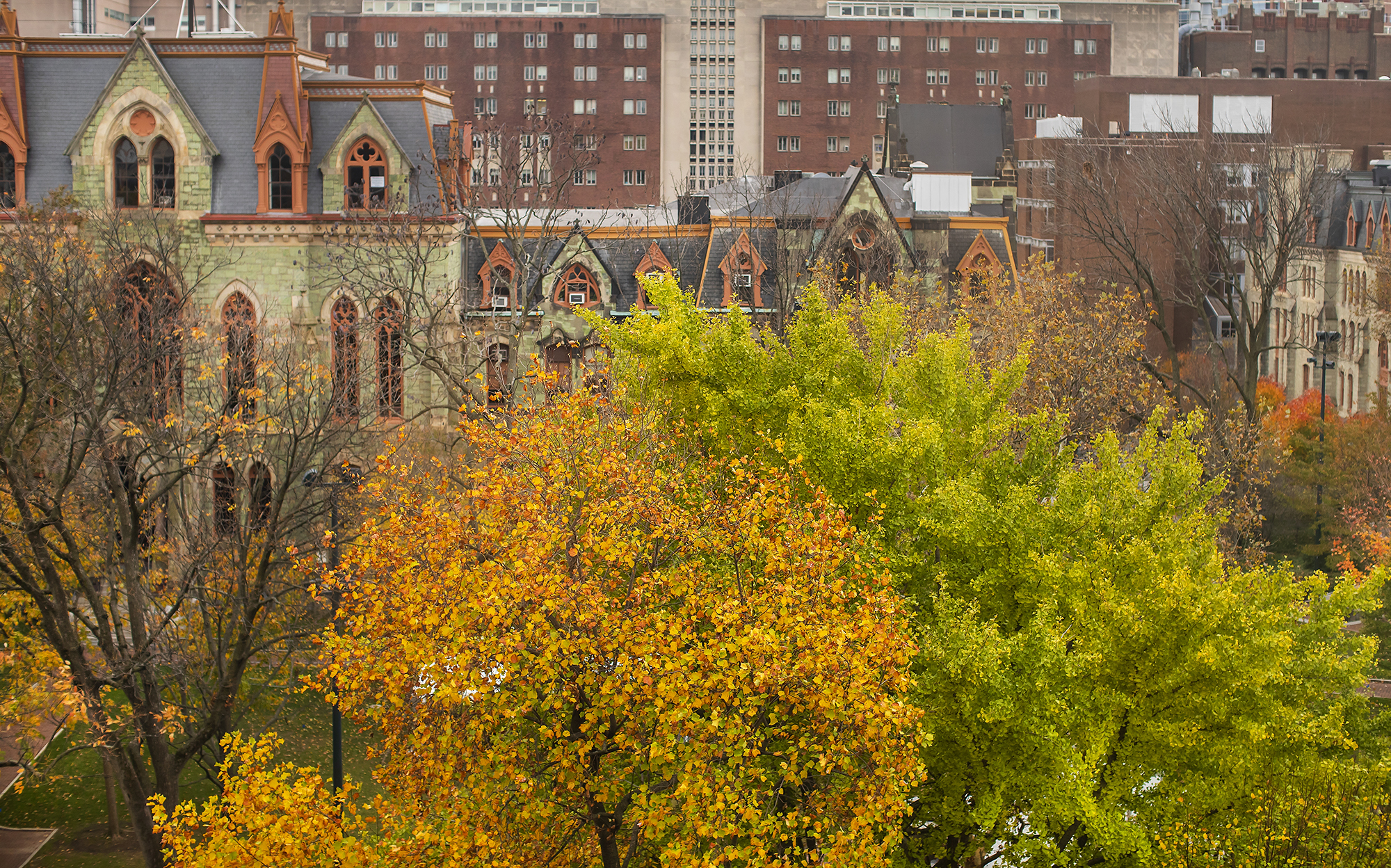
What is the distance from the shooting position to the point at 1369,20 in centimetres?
14400

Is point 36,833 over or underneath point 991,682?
underneath

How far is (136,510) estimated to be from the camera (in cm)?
2555

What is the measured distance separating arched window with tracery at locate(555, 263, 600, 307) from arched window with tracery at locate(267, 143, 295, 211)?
14220mm

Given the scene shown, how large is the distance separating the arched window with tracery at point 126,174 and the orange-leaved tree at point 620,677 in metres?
33.4

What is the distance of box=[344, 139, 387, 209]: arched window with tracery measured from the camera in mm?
50031

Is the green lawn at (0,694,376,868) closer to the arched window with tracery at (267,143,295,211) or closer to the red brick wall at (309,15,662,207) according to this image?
the arched window with tracery at (267,143,295,211)

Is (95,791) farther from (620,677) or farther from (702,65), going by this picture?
(702,65)

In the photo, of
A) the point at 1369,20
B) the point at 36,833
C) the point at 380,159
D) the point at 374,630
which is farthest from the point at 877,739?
the point at 1369,20

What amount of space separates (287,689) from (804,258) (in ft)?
98.6

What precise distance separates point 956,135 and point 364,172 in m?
62.4

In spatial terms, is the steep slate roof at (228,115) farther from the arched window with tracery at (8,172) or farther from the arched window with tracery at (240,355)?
the arched window with tracery at (8,172)

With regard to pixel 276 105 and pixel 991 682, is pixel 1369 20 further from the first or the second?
pixel 991 682

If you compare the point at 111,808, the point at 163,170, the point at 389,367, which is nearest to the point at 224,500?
the point at 389,367

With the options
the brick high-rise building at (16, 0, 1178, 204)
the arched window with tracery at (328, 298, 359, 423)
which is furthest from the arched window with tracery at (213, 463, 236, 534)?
the brick high-rise building at (16, 0, 1178, 204)
